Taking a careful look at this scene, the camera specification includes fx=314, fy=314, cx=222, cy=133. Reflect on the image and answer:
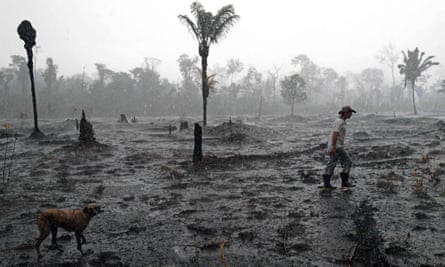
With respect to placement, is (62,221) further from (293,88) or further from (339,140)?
(293,88)

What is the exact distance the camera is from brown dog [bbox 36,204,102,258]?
372 centimetres

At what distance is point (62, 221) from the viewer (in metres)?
3.81

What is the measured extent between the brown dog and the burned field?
0.87 feet

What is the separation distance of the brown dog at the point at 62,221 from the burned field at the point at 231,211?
264 mm

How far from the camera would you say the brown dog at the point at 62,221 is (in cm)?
372

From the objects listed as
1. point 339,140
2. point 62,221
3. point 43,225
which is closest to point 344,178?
point 339,140

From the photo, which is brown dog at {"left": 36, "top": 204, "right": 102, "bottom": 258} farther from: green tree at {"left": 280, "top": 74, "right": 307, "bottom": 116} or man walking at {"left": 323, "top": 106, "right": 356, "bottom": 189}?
green tree at {"left": 280, "top": 74, "right": 307, "bottom": 116}

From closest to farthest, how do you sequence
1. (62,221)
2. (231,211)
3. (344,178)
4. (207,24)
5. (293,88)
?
(62,221) < (231,211) < (344,178) < (207,24) < (293,88)

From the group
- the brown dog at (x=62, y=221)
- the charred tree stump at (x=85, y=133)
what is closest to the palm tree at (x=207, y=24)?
the charred tree stump at (x=85, y=133)

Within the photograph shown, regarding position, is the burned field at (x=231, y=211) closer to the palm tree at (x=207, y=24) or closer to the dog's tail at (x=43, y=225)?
the dog's tail at (x=43, y=225)

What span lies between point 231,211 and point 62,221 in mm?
2694

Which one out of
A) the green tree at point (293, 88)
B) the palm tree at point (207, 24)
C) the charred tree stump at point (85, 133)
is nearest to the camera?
the charred tree stump at point (85, 133)

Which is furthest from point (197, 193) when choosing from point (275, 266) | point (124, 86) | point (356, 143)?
point (124, 86)

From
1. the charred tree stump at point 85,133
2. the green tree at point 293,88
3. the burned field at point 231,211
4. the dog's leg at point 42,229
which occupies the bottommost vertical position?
the burned field at point 231,211
